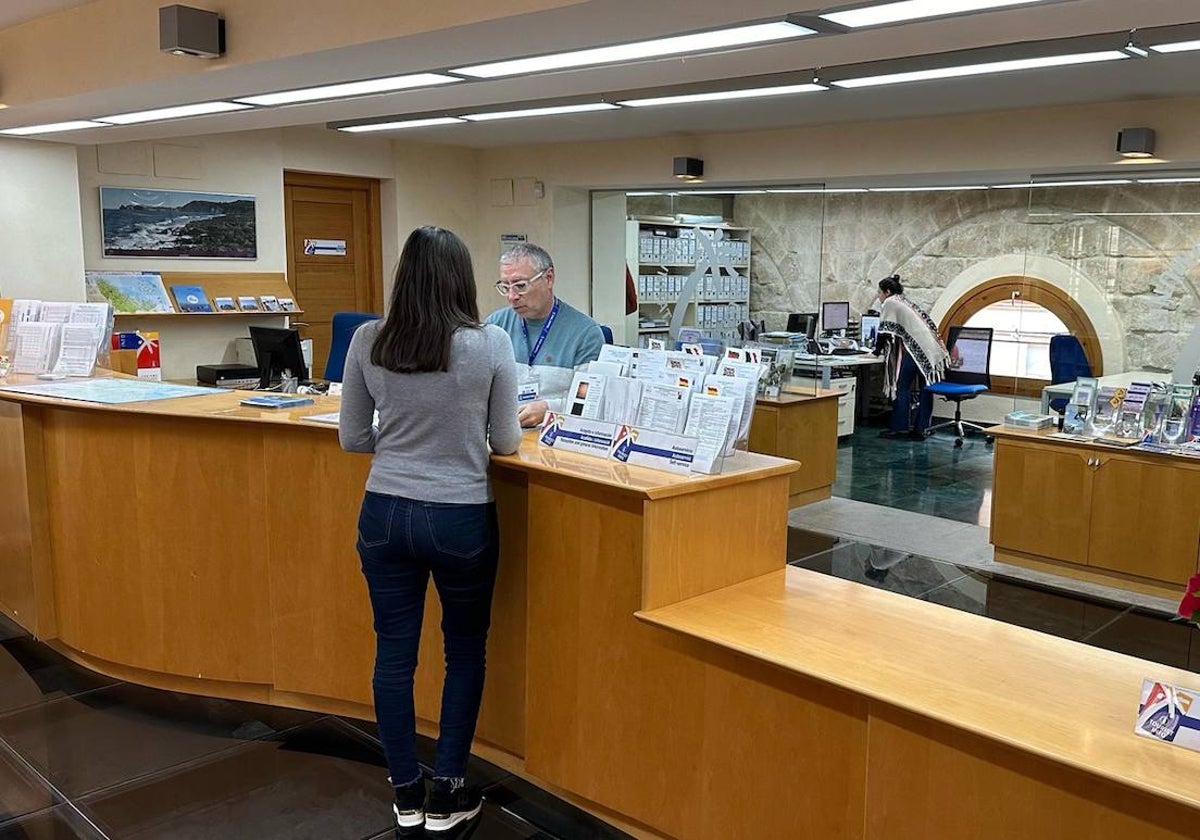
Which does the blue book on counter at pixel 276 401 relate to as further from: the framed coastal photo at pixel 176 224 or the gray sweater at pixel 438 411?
the framed coastal photo at pixel 176 224

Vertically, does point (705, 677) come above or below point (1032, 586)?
above

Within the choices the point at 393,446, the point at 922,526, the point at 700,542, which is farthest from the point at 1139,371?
the point at 393,446

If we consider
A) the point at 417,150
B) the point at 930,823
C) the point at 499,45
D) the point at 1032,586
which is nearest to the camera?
the point at 930,823

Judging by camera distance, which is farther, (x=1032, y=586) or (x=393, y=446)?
(x=1032, y=586)

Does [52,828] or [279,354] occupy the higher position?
[279,354]

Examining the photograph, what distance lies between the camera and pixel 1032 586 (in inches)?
221

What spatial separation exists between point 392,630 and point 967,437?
8.86 m

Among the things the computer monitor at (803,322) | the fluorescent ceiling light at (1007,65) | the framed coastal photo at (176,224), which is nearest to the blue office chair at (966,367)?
the computer monitor at (803,322)

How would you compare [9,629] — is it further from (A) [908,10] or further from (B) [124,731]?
(A) [908,10]

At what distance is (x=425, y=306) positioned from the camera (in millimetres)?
2754

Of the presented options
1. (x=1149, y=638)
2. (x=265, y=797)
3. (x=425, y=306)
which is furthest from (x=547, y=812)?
(x=1149, y=638)

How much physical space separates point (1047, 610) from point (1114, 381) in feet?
7.63

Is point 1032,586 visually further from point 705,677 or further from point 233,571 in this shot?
point 233,571

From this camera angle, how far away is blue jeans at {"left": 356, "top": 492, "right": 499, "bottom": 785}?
2811mm
